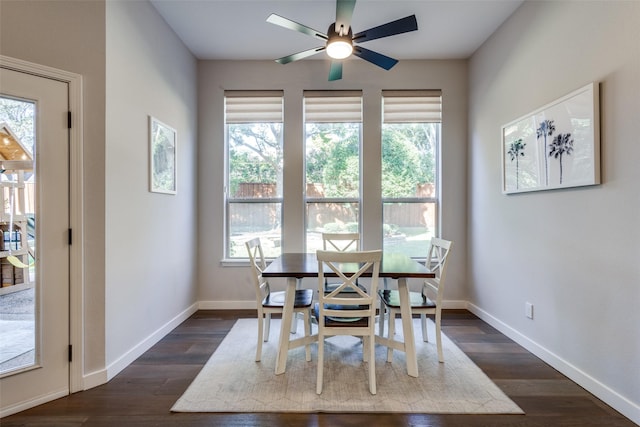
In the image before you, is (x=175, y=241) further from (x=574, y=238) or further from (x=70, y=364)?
(x=574, y=238)

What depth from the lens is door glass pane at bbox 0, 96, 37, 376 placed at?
1.89 m

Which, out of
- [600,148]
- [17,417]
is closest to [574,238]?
[600,148]

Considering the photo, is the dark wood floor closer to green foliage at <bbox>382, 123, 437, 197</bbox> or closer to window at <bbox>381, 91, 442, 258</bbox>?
window at <bbox>381, 91, 442, 258</bbox>

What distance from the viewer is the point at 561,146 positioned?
2.26m

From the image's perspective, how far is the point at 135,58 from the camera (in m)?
2.49

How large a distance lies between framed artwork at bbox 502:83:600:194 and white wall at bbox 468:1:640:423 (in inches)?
2.3

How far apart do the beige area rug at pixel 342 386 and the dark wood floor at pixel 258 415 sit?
0.21 ft

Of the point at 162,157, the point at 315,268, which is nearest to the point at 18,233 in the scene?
the point at 162,157

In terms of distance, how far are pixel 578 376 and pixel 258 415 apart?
216 centimetres

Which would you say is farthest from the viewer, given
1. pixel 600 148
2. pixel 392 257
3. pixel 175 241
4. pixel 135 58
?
pixel 175 241

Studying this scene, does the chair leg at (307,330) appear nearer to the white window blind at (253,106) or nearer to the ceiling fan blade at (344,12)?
the ceiling fan blade at (344,12)

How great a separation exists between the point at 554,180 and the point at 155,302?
343 centimetres

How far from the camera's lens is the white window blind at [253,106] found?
12.2 feet

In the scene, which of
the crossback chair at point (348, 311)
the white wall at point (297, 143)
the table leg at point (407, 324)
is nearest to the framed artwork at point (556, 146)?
the white wall at point (297, 143)
